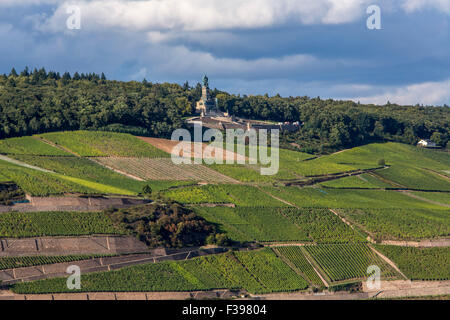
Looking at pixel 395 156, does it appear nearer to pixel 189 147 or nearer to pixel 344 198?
pixel 344 198

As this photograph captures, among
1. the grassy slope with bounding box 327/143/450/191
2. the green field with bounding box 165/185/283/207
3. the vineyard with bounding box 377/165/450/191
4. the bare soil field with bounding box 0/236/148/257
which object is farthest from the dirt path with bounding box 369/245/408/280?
the grassy slope with bounding box 327/143/450/191

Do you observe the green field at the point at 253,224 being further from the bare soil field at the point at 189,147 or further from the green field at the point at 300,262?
the bare soil field at the point at 189,147

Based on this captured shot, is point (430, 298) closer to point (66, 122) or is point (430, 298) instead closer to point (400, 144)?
point (66, 122)

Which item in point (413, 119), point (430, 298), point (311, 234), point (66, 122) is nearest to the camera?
point (430, 298)

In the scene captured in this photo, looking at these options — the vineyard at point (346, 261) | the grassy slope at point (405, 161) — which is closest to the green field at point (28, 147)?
the vineyard at point (346, 261)

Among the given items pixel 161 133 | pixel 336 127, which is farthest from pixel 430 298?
pixel 336 127

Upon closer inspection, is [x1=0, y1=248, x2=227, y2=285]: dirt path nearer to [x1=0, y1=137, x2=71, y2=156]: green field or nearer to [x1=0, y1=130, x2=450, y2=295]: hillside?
[x1=0, y1=130, x2=450, y2=295]: hillside
